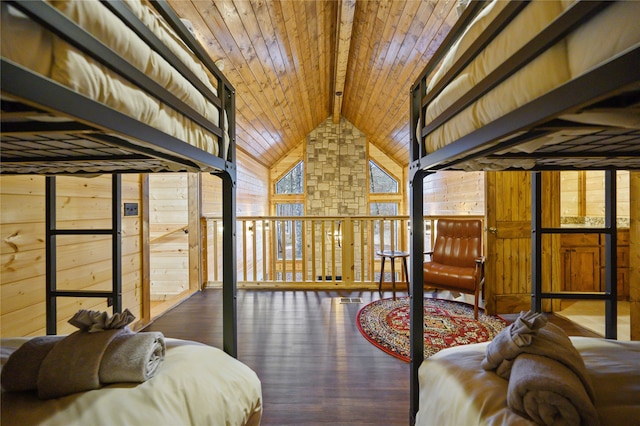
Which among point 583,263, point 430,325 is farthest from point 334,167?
point 430,325

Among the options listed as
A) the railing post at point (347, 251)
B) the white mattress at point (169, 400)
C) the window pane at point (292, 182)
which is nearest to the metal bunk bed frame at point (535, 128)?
the white mattress at point (169, 400)

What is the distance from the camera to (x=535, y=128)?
62 cm

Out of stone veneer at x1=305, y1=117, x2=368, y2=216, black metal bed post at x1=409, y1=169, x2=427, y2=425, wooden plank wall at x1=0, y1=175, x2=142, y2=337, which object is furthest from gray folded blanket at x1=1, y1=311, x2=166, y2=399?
stone veneer at x1=305, y1=117, x2=368, y2=216

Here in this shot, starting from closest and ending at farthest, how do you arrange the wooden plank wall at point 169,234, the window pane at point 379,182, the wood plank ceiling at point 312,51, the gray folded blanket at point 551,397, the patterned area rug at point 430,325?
the gray folded blanket at point 551,397 → the patterned area rug at point 430,325 → the wood plank ceiling at point 312,51 → the wooden plank wall at point 169,234 → the window pane at point 379,182

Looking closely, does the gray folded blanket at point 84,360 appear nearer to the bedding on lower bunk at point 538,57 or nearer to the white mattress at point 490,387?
the white mattress at point 490,387

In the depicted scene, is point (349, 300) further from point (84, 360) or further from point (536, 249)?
point (84, 360)

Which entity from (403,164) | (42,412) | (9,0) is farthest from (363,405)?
(403,164)

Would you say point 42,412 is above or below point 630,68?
below

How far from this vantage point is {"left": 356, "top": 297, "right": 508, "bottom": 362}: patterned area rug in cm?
214

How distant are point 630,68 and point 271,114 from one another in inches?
178

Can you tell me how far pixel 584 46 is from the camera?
48cm

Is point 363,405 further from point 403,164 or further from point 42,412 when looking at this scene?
point 403,164

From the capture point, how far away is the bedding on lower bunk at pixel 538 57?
0.43 metres

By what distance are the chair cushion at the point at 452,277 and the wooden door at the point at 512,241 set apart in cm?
30
